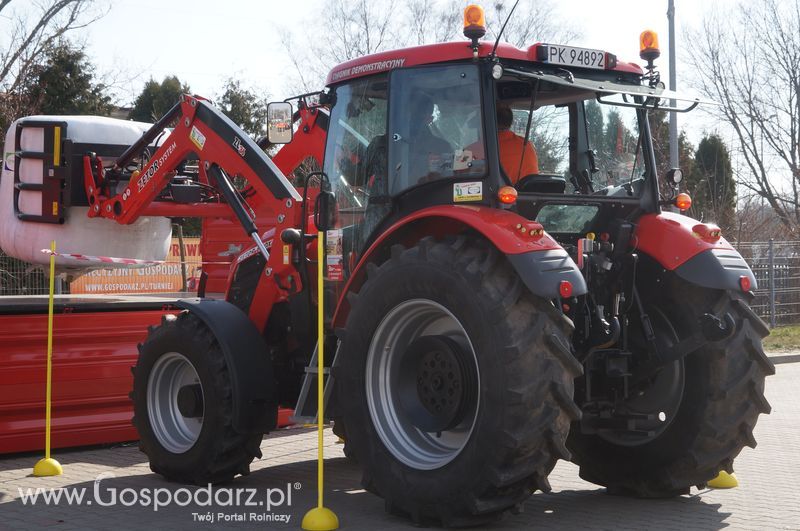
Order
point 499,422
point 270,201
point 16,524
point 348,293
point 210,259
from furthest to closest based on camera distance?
point 210,259
point 270,201
point 348,293
point 16,524
point 499,422

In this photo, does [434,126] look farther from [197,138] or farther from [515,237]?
[197,138]

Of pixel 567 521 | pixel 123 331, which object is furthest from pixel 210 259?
pixel 567 521

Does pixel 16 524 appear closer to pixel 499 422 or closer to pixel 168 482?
pixel 168 482

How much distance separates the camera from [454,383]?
6262mm

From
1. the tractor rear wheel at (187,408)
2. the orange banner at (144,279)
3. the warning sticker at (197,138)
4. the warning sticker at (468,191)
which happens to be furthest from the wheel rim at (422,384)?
the orange banner at (144,279)

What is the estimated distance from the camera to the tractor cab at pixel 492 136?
259 inches

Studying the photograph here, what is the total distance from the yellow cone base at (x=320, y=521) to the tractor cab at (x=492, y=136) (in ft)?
6.11

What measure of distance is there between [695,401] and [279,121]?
11.7ft

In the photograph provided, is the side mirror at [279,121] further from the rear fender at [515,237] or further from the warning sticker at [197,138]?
the rear fender at [515,237]

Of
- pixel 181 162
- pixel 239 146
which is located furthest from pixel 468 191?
pixel 181 162

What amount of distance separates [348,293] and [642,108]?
2.34 metres

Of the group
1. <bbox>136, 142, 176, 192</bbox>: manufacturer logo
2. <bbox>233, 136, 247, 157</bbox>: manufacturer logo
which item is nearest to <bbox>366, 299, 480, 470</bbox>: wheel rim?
<bbox>233, 136, 247, 157</bbox>: manufacturer logo

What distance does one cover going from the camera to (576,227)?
6941mm

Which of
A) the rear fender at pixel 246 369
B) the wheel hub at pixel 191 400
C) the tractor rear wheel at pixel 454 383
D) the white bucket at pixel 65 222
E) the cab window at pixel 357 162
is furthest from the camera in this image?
the white bucket at pixel 65 222
